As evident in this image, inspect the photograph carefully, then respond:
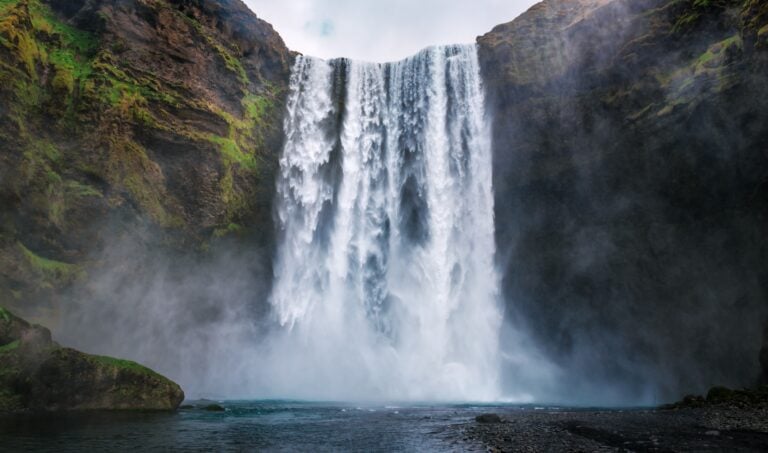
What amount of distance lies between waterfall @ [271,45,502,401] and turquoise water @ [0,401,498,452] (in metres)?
11.4

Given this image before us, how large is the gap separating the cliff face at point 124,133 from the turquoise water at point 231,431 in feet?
39.9

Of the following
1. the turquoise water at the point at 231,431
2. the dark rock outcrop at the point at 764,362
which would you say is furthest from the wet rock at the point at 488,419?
the dark rock outcrop at the point at 764,362

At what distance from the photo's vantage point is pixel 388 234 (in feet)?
107

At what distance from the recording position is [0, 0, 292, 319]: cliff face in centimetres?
2306

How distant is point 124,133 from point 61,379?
15013 mm

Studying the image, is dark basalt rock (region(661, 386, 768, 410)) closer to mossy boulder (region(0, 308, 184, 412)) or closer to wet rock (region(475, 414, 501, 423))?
wet rock (region(475, 414, 501, 423))

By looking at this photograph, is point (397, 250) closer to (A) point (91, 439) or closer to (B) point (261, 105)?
(B) point (261, 105)

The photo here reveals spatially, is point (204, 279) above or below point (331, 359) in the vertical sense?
above

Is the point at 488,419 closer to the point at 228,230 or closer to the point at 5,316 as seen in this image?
the point at 5,316

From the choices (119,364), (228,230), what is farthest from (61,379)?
(228,230)

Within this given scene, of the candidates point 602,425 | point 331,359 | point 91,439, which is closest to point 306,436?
point 91,439

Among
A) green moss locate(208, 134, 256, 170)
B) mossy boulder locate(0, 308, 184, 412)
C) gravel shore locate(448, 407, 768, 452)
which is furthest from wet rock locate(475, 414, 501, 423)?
green moss locate(208, 134, 256, 170)

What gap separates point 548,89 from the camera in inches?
1219

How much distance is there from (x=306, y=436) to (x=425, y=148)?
24695 millimetres
